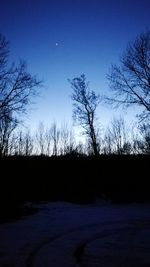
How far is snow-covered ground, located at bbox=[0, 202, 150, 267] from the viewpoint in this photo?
4691mm

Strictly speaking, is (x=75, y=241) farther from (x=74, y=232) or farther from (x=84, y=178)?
(x=84, y=178)

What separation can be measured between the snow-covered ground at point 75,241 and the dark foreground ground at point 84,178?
4706 millimetres

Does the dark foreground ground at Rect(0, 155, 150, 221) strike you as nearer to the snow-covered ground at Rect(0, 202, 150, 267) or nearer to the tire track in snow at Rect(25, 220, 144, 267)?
the snow-covered ground at Rect(0, 202, 150, 267)

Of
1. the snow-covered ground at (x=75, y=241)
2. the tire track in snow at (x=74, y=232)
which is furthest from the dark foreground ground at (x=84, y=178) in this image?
the tire track in snow at (x=74, y=232)

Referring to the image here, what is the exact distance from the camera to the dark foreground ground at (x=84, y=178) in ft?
47.3

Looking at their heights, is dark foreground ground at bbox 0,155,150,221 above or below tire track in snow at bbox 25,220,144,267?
above

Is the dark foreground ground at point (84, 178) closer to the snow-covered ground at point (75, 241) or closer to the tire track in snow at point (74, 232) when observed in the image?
the snow-covered ground at point (75, 241)

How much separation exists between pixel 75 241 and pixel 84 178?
8934 mm

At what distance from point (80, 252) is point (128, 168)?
34.3 feet

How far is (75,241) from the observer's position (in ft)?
20.2

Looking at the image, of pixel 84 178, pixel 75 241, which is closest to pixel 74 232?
pixel 75 241

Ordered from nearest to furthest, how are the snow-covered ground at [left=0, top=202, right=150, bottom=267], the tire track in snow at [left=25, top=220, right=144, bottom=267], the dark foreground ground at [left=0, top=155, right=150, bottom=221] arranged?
the snow-covered ground at [left=0, top=202, right=150, bottom=267], the tire track in snow at [left=25, top=220, right=144, bottom=267], the dark foreground ground at [left=0, top=155, right=150, bottom=221]

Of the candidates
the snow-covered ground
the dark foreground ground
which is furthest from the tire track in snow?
the dark foreground ground

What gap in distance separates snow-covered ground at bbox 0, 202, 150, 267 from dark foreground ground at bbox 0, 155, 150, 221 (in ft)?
15.4
